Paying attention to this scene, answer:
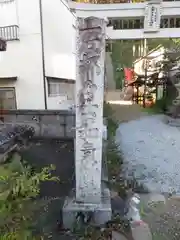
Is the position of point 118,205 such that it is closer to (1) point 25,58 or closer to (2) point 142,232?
(2) point 142,232

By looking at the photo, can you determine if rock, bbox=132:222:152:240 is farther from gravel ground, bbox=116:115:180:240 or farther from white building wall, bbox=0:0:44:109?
white building wall, bbox=0:0:44:109

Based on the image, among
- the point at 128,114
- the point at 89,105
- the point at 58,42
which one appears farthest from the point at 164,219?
the point at 128,114

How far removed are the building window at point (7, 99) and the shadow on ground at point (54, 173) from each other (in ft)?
5.46

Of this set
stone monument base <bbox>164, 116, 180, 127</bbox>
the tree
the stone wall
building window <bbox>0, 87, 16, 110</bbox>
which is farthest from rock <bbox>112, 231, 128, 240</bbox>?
stone monument base <bbox>164, 116, 180, 127</bbox>

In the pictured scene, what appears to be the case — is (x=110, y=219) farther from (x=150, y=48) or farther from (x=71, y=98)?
(x=150, y=48)

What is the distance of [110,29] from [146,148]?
410 cm

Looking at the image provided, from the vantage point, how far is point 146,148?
8.41 m

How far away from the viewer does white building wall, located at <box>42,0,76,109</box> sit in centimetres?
859

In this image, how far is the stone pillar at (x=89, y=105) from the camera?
3467mm

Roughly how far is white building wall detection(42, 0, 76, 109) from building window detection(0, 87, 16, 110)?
49.6 inches

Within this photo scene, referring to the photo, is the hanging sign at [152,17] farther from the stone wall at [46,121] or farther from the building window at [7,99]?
the building window at [7,99]

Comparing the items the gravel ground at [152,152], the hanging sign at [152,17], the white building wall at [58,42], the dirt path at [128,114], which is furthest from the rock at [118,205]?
the dirt path at [128,114]

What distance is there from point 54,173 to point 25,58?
459 cm

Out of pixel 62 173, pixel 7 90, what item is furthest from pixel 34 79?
pixel 62 173
